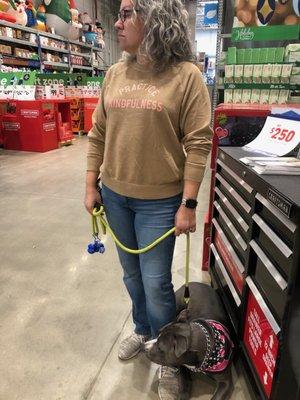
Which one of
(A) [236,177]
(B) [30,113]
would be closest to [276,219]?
(A) [236,177]

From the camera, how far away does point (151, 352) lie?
3.92 ft

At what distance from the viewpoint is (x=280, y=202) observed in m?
0.95

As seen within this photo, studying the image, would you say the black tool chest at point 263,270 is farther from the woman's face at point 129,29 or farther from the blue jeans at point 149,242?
the woman's face at point 129,29

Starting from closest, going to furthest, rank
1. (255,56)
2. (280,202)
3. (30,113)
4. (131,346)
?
(280,202), (131,346), (255,56), (30,113)

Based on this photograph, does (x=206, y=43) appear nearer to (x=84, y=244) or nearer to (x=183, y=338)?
(x=84, y=244)

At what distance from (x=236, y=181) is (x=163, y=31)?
0.70 meters

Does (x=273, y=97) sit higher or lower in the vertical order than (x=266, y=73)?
lower

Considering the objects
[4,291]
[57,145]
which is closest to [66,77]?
[57,145]

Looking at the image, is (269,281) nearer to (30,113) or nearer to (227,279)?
(227,279)

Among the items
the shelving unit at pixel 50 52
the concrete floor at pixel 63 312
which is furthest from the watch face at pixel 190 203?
the shelving unit at pixel 50 52

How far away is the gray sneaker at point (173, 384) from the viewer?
51.3 inches

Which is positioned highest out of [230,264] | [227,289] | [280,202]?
[280,202]

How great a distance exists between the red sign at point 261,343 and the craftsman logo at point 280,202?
0.44 metres

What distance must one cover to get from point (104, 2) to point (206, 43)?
15.8ft
